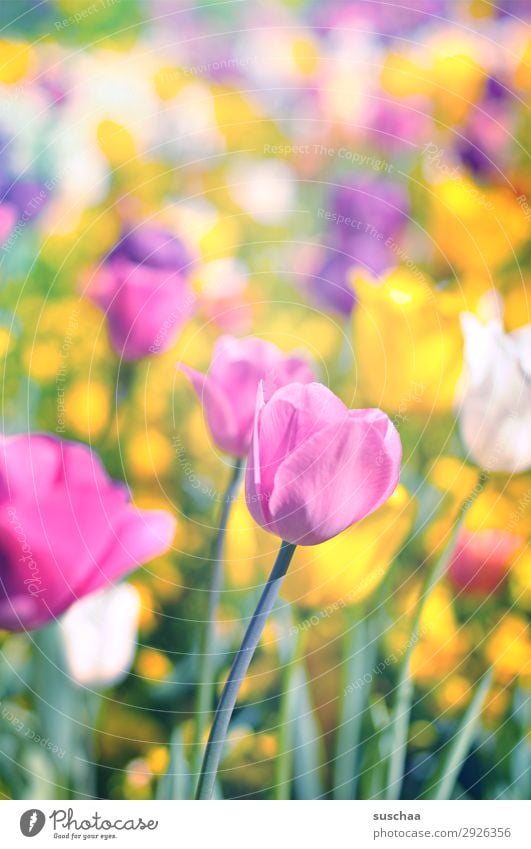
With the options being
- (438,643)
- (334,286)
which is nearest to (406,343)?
(334,286)

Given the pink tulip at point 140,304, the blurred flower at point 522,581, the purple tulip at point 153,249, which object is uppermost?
the purple tulip at point 153,249

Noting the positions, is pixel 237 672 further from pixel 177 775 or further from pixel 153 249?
pixel 153 249

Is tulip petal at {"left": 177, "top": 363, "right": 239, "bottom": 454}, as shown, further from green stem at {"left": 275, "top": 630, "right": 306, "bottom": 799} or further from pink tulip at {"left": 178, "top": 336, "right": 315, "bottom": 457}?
green stem at {"left": 275, "top": 630, "right": 306, "bottom": 799}

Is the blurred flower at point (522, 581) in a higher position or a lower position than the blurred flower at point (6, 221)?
lower

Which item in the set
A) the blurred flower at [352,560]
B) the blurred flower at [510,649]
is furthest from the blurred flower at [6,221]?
the blurred flower at [510,649]

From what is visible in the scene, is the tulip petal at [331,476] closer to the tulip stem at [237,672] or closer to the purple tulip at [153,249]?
the tulip stem at [237,672]

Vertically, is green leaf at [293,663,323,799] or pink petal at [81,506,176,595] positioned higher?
pink petal at [81,506,176,595]

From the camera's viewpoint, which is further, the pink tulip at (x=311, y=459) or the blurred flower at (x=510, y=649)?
the blurred flower at (x=510, y=649)

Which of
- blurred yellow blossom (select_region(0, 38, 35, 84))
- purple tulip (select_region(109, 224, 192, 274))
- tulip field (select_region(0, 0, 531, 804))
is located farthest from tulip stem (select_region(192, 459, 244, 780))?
blurred yellow blossom (select_region(0, 38, 35, 84))
